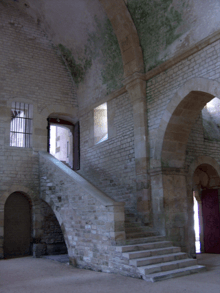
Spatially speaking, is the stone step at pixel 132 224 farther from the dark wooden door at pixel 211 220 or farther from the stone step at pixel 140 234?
the dark wooden door at pixel 211 220

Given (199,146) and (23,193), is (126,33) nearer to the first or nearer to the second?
(199,146)

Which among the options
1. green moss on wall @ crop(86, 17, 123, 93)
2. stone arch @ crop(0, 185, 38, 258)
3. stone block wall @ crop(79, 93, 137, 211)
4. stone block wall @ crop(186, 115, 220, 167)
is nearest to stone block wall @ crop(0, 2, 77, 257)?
stone arch @ crop(0, 185, 38, 258)

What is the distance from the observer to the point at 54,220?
10297 millimetres

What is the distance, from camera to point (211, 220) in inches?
400

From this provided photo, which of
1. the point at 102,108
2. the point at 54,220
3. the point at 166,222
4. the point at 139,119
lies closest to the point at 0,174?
the point at 54,220

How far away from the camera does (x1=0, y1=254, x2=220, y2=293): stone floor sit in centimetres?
478

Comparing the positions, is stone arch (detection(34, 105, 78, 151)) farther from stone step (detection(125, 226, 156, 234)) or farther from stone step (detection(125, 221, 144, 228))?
stone step (detection(125, 226, 156, 234))

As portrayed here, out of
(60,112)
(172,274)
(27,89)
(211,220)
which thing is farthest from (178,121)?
(27,89)

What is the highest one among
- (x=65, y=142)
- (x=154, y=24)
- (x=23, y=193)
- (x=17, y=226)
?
(x=154, y=24)

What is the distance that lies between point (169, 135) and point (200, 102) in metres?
1.12

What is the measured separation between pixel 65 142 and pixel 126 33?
8.76 meters

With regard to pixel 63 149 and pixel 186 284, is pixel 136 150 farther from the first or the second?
pixel 63 149

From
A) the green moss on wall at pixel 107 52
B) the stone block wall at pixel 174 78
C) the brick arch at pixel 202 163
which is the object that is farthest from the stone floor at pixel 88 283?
the green moss on wall at pixel 107 52

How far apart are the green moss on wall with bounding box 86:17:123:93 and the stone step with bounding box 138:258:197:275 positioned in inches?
220
